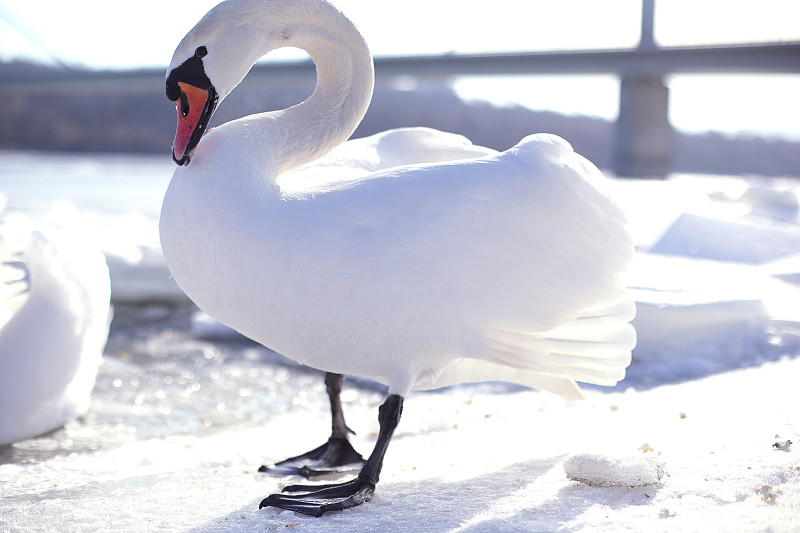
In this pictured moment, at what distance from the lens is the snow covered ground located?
197 cm

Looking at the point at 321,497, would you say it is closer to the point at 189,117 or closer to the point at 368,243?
the point at 368,243

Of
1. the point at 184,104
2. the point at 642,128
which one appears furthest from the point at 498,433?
the point at 642,128

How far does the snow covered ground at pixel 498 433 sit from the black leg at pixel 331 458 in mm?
79

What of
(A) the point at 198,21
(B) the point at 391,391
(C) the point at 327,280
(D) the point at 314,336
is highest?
(A) the point at 198,21

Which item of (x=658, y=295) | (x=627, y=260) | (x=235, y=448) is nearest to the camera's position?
(x=627, y=260)

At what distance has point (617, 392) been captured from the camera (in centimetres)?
339

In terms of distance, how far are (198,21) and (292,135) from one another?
0.43 m

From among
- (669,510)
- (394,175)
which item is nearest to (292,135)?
(394,175)

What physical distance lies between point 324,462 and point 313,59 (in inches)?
51.4

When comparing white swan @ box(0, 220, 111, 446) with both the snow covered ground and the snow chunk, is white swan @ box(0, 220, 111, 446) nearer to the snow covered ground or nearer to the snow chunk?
the snow covered ground

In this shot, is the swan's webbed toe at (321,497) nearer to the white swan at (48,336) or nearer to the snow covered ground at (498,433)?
the snow covered ground at (498,433)

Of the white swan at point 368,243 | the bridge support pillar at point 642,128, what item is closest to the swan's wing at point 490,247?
the white swan at point 368,243

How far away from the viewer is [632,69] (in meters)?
11.8

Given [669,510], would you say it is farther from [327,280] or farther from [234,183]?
[234,183]
